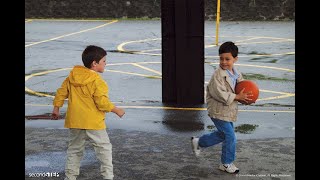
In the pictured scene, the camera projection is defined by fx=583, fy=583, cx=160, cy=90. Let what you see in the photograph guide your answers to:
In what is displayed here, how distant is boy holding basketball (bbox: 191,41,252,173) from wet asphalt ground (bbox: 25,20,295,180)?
0.27m

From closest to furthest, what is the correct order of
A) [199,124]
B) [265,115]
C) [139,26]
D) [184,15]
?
[199,124] → [265,115] → [184,15] → [139,26]

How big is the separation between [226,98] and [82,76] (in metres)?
1.54

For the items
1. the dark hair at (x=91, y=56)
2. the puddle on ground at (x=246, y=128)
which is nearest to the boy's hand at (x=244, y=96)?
the dark hair at (x=91, y=56)

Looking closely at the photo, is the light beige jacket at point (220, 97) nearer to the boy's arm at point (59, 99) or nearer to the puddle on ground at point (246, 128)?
the boy's arm at point (59, 99)

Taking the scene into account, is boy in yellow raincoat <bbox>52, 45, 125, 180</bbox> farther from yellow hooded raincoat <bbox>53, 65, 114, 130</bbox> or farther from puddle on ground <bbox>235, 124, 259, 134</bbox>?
puddle on ground <bbox>235, 124, 259, 134</bbox>

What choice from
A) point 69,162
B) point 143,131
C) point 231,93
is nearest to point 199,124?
point 143,131

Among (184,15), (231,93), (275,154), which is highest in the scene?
→ (184,15)

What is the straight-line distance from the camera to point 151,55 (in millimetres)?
18000

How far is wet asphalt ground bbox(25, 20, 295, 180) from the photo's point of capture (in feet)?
22.0

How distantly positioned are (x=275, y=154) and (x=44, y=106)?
5.15 meters

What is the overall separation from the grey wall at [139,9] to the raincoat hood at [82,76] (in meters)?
24.9

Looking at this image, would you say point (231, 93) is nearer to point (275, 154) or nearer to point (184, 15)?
point (275, 154)

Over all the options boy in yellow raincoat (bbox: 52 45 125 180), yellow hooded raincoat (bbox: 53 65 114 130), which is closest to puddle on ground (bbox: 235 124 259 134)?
boy in yellow raincoat (bbox: 52 45 125 180)

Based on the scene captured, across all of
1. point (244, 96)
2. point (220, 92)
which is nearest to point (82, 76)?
point (220, 92)
